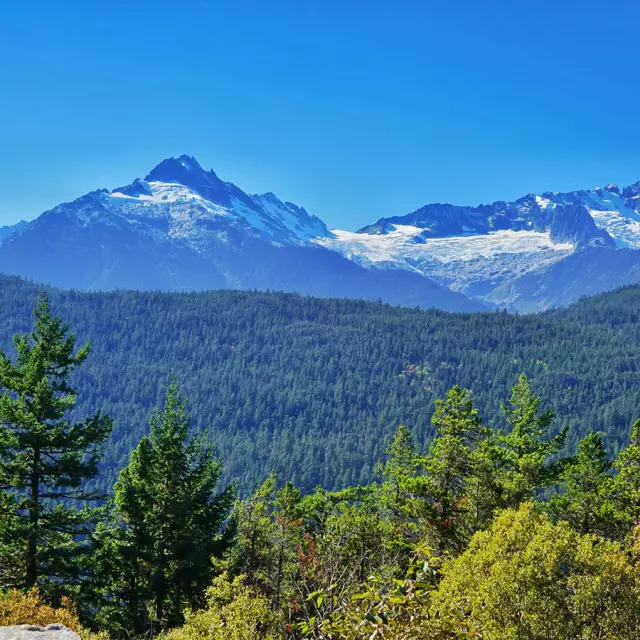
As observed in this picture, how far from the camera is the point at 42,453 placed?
30.5 meters

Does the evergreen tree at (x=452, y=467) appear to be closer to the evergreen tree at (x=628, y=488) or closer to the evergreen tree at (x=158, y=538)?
the evergreen tree at (x=628, y=488)

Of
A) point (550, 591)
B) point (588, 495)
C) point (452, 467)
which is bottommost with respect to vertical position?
point (588, 495)

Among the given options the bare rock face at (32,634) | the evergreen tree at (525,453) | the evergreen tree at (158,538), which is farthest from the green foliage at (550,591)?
the evergreen tree at (158,538)

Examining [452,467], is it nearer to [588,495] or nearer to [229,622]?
[588,495]

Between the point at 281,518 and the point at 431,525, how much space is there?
1135 cm

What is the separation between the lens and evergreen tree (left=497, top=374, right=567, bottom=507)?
38.8 metres

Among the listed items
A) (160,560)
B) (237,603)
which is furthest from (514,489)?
(237,603)

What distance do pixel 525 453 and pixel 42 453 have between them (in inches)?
1099

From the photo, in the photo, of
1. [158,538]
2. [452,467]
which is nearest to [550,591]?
[452,467]

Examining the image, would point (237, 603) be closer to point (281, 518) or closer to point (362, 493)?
point (281, 518)

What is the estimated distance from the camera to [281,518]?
43.1 m

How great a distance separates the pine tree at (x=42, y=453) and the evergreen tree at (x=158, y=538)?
509cm

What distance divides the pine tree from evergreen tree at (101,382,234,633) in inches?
200

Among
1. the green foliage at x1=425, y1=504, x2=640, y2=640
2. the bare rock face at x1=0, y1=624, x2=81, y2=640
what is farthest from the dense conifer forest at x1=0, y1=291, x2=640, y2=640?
the bare rock face at x1=0, y1=624, x2=81, y2=640
